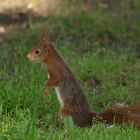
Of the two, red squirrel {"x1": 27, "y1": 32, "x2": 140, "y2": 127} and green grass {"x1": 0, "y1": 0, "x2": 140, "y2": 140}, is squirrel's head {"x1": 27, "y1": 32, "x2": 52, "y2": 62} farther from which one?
green grass {"x1": 0, "y1": 0, "x2": 140, "y2": 140}

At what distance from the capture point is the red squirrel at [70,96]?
250 inches

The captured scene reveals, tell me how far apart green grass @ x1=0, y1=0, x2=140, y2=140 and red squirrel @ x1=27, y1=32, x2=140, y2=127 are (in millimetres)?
187

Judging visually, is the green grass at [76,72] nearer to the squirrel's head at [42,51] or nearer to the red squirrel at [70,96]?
the red squirrel at [70,96]

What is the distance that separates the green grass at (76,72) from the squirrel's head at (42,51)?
334 mm

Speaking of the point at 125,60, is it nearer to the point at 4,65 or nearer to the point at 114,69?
the point at 114,69

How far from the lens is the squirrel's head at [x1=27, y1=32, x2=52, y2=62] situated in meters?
6.76

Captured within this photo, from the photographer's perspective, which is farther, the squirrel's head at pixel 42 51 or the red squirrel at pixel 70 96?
the squirrel's head at pixel 42 51

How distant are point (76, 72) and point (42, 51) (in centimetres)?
126

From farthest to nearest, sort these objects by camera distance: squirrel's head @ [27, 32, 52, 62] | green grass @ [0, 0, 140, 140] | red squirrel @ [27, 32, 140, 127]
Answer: squirrel's head @ [27, 32, 52, 62], red squirrel @ [27, 32, 140, 127], green grass @ [0, 0, 140, 140]

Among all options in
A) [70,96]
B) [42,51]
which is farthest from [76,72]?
[70,96]

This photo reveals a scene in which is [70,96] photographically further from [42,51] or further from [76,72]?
[76,72]

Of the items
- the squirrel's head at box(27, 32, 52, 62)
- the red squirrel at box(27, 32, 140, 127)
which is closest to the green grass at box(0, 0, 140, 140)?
the red squirrel at box(27, 32, 140, 127)

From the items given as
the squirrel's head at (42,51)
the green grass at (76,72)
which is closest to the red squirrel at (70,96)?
the squirrel's head at (42,51)

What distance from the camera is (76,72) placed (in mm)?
7996
